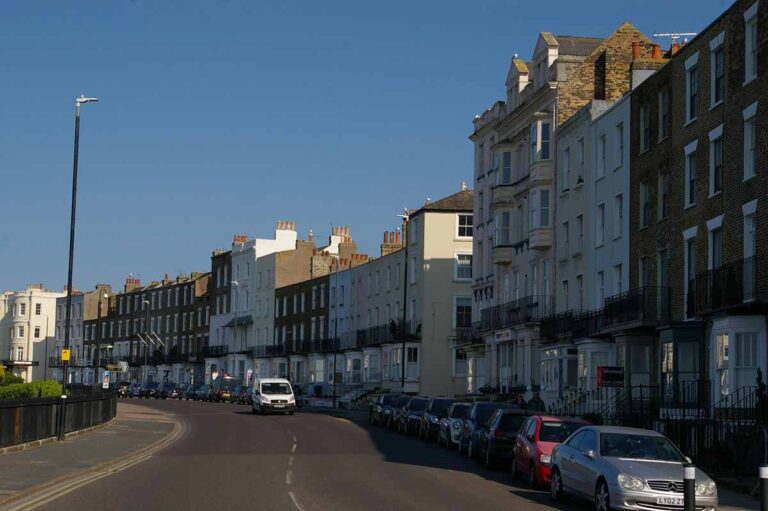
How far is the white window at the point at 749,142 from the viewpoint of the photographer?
33.4 metres

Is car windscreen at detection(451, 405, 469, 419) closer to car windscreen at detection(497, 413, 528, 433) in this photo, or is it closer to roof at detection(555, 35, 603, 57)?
car windscreen at detection(497, 413, 528, 433)

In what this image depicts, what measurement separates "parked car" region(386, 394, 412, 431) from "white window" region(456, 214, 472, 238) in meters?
28.4

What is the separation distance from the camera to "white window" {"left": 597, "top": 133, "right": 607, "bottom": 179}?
48.6 m

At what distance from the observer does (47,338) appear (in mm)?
154750

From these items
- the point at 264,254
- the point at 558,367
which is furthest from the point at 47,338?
the point at 558,367

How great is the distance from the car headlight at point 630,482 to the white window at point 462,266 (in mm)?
60464

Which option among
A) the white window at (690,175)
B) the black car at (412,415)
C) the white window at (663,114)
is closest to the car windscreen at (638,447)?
the white window at (690,175)

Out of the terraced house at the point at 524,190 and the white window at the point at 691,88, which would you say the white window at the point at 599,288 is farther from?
the white window at the point at 691,88

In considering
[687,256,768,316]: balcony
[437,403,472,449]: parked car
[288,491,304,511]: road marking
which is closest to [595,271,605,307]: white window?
[437,403,472,449]: parked car

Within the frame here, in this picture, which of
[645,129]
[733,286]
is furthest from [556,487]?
[645,129]

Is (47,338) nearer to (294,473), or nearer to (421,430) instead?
(421,430)

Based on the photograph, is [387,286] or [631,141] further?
[387,286]

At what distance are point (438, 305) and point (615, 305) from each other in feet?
117

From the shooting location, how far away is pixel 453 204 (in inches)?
3187
